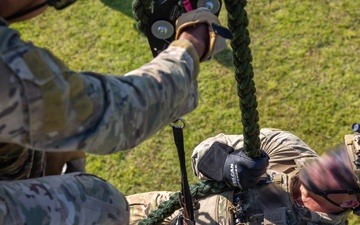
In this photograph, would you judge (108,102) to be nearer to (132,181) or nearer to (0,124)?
(0,124)

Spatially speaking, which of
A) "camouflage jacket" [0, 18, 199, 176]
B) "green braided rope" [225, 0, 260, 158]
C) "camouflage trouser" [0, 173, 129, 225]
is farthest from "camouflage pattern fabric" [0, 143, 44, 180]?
"green braided rope" [225, 0, 260, 158]

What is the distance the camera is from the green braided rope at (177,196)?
3045 mm

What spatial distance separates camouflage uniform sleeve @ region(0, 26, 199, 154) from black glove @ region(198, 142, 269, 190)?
942mm

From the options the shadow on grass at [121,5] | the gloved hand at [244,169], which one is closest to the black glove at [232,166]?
the gloved hand at [244,169]

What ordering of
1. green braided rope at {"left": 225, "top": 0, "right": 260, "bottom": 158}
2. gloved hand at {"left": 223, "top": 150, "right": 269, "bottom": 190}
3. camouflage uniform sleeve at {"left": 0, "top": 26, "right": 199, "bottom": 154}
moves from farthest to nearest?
1. gloved hand at {"left": 223, "top": 150, "right": 269, "bottom": 190}
2. green braided rope at {"left": 225, "top": 0, "right": 260, "bottom": 158}
3. camouflage uniform sleeve at {"left": 0, "top": 26, "right": 199, "bottom": 154}

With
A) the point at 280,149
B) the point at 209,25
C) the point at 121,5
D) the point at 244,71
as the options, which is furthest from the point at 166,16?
the point at 121,5

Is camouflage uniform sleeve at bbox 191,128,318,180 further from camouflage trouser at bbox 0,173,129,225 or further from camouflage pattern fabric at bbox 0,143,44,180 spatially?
camouflage trouser at bbox 0,173,129,225

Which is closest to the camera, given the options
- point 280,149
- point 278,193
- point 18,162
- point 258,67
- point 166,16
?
point 18,162

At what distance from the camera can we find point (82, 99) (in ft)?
5.42

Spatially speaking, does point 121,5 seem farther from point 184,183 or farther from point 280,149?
point 184,183

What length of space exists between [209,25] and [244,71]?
46cm

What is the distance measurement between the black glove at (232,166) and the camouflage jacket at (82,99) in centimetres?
93

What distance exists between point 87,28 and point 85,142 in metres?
3.83

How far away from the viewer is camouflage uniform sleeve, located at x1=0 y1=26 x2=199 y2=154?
5.15 ft
